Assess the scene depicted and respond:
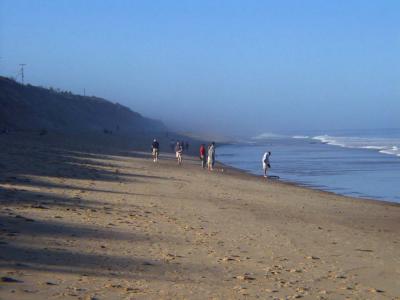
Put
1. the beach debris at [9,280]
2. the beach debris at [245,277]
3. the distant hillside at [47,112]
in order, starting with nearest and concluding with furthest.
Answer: the beach debris at [9,280], the beach debris at [245,277], the distant hillside at [47,112]

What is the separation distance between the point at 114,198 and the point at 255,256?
680 cm

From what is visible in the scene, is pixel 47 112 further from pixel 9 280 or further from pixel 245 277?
pixel 9 280

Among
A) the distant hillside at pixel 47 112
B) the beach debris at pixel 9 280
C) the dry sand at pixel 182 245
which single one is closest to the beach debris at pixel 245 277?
the dry sand at pixel 182 245

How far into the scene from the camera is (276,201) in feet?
64.3

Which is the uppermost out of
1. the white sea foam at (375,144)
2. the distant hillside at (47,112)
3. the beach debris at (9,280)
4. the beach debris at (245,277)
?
the distant hillside at (47,112)

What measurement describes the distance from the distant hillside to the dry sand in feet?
112

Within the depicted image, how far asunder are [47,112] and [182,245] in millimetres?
71781

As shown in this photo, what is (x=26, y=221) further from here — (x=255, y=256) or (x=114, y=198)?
(x=114, y=198)

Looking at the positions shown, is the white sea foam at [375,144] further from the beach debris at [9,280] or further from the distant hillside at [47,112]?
the beach debris at [9,280]

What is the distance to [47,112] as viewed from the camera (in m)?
79.9

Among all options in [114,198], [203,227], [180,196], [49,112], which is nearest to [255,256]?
[203,227]

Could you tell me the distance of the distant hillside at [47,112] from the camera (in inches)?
2443

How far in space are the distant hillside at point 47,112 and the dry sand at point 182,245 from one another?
3401 cm

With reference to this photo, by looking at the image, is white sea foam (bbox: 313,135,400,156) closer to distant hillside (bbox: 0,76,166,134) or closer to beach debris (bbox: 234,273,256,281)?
distant hillside (bbox: 0,76,166,134)
